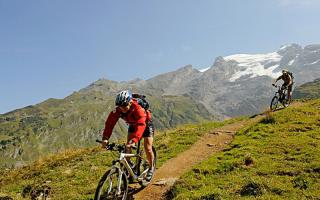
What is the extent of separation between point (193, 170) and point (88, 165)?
7092 mm

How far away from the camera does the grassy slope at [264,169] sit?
14109mm

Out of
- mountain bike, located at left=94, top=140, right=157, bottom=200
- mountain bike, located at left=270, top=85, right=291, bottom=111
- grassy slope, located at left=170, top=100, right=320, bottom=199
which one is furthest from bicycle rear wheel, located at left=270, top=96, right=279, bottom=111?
mountain bike, located at left=94, top=140, right=157, bottom=200

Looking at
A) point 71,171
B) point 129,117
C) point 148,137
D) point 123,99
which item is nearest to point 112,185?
point 129,117

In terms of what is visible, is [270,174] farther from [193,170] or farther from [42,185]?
[42,185]

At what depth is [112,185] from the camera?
40.1 feet

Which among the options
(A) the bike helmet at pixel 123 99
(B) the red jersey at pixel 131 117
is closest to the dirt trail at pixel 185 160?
(B) the red jersey at pixel 131 117

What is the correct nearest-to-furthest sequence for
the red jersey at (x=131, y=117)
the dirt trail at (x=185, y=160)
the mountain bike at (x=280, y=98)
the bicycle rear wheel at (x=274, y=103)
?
the red jersey at (x=131, y=117) → the dirt trail at (x=185, y=160) → the bicycle rear wheel at (x=274, y=103) → the mountain bike at (x=280, y=98)

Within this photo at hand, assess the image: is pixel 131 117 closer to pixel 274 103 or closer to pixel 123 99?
pixel 123 99

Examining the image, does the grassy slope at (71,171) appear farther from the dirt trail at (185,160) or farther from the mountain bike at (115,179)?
the mountain bike at (115,179)

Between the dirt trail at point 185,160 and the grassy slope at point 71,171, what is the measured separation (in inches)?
30.0

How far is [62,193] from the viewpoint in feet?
55.7

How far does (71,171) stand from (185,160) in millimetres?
6371

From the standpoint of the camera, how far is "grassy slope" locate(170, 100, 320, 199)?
1411 cm

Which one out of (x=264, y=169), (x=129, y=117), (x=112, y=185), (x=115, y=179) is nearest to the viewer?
(x=112, y=185)
